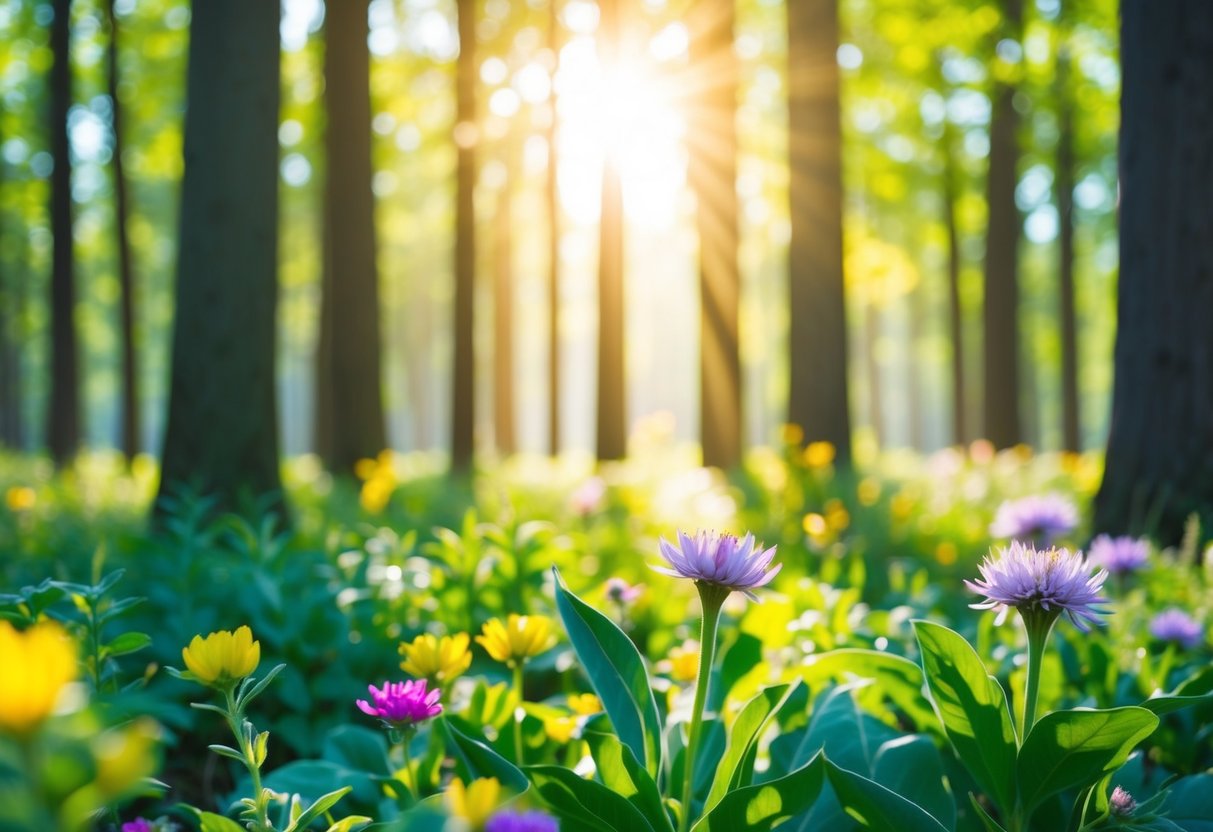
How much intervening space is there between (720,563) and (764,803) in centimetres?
42

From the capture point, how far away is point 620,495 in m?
6.75

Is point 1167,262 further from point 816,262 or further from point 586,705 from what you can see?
point 816,262

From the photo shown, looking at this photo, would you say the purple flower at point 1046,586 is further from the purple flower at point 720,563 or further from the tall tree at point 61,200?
the tall tree at point 61,200

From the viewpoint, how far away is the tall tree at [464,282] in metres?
11.9

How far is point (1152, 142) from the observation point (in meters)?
4.93

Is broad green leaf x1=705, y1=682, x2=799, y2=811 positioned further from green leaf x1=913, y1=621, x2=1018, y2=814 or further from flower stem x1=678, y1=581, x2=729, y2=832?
green leaf x1=913, y1=621, x2=1018, y2=814

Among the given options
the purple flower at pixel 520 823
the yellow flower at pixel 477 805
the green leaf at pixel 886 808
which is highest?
the yellow flower at pixel 477 805

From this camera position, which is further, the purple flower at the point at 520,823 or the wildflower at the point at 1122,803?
the wildflower at the point at 1122,803

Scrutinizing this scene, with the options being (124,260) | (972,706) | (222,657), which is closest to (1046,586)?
(972,706)

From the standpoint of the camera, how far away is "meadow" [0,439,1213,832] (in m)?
1.54

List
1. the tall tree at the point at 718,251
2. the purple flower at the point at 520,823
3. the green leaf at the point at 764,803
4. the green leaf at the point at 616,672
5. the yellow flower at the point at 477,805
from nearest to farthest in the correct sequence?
the yellow flower at the point at 477,805, the purple flower at the point at 520,823, the green leaf at the point at 764,803, the green leaf at the point at 616,672, the tall tree at the point at 718,251

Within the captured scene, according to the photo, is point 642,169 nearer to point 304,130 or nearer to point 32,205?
point 304,130

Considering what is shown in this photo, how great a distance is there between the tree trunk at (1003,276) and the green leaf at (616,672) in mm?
12617

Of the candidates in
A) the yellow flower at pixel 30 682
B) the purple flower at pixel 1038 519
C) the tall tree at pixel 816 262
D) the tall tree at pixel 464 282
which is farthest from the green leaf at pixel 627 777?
the tall tree at pixel 464 282
